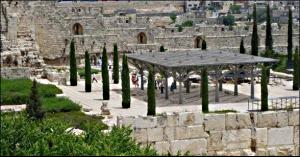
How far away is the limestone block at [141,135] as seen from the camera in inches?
1148

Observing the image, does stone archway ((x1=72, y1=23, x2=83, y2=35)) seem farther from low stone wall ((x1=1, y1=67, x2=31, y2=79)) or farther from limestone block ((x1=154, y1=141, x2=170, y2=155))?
limestone block ((x1=154, y1=141, x2=170, y2=155))

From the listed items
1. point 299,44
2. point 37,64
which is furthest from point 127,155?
point 299,44

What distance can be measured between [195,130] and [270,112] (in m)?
3.23

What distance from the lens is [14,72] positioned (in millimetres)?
45156

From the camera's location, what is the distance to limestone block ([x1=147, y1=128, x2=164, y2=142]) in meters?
29.4

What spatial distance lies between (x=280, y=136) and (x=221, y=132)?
2436 millimetres

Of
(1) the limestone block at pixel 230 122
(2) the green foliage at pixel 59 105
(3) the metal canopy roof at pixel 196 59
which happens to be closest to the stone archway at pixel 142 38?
(3) the metal canopy roof at pixel 196 59

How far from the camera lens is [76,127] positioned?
30.1 m

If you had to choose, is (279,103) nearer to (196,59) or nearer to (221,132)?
(196,59)

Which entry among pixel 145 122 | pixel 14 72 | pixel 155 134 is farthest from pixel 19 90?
pixel 155 134

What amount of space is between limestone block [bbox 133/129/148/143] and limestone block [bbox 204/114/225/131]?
240 centimetres

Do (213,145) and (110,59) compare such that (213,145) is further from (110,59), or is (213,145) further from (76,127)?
(110,59)

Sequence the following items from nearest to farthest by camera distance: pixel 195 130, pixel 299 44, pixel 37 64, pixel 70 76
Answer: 1. pixel 195 130
2. pixel 70 76
3. pixel 37 64
4. pixel 299 44

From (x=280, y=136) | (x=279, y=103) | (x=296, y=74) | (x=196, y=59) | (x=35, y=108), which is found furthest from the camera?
(x=296, y=74)
